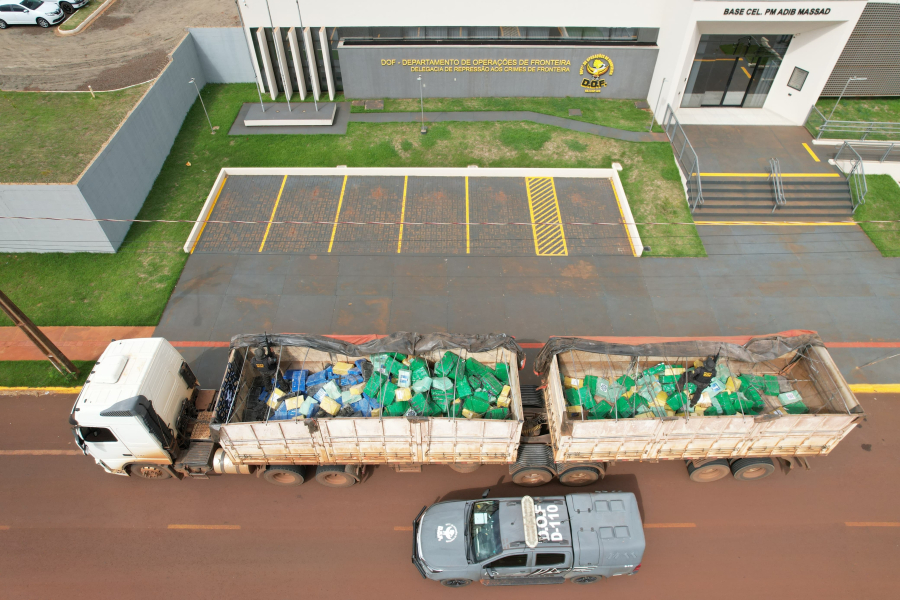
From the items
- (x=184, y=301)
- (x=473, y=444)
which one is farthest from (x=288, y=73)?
(x=473, y=444)

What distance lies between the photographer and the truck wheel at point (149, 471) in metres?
12.3

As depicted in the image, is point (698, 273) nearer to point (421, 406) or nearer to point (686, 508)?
point (686, 508)

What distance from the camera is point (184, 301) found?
17.3 metres

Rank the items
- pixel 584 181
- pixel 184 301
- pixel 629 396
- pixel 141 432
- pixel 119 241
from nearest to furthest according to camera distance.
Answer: pixel 141 432, pixel 629 396, pixel 184 301, pixel 119 241, pixel 584 181

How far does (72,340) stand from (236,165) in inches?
395

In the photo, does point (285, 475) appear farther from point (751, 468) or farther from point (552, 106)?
point (552, 106)

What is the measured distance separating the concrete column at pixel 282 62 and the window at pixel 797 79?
24140 millimetres

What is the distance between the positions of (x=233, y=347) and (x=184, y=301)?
624 centimetres

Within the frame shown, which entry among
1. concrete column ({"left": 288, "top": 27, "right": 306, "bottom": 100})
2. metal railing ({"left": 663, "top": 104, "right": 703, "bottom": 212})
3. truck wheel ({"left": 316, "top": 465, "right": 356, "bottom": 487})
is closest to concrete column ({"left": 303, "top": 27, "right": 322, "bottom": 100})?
concrete column ({"left": 288, "top": 27, "right": 306, "bottom": 100})

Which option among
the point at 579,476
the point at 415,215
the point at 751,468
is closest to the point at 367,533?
the point at 579,476

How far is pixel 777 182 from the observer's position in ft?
67.3

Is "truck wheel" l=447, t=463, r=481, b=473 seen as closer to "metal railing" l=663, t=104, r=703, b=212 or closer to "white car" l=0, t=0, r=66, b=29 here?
"metal railing" l=663, t=104, r=703, b=212

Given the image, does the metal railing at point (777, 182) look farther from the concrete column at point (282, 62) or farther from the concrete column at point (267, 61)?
the concrete column at point (267, 61)

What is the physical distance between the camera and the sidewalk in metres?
15.9
